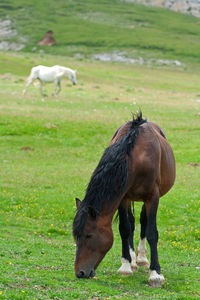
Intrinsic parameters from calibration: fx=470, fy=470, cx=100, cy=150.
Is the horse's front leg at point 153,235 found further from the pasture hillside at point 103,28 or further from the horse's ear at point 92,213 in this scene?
the pasture hillside at point 103,28

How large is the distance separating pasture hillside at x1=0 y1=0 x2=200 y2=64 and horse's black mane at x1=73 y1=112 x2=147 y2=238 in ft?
335

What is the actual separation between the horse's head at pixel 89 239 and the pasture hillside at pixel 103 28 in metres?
103

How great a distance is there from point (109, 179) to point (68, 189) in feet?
33.7

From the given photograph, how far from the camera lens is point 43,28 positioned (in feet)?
480

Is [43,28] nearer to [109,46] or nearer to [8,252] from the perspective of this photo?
[109,46]

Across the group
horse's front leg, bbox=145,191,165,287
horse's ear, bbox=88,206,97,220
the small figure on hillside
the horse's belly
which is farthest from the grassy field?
the small figure on hillside

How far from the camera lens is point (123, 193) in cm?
835

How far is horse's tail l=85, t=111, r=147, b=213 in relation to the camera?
8047mm

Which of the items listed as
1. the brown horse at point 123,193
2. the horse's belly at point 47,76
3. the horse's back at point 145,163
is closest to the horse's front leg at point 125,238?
the brown horse at point 123,193

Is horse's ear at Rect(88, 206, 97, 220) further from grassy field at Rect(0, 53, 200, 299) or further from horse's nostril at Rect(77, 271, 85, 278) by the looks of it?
grassy field at Rect(0, 53, 200, 299)

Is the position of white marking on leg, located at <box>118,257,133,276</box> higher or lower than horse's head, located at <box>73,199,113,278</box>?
lower

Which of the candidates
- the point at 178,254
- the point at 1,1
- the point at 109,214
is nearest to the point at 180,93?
the point at 178,254

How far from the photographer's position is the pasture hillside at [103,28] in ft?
392

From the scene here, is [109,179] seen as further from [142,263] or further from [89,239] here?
[142,263]
